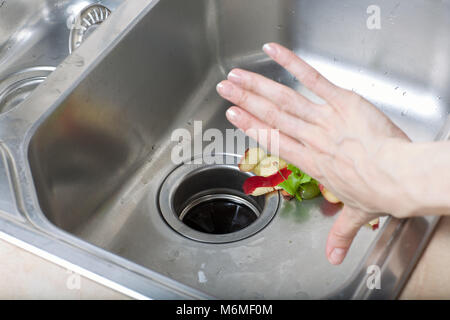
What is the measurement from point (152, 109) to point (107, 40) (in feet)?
0.51

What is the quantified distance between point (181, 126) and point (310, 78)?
17.3 inches

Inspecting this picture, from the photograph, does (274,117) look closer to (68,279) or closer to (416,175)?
(416,175)

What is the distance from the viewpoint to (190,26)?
1053 millimetres

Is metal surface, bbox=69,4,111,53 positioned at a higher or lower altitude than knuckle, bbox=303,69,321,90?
higher

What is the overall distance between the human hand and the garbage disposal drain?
31 cm

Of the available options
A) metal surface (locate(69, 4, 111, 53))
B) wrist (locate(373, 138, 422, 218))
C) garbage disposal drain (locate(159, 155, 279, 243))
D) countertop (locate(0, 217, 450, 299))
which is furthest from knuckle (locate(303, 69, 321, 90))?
metal surface (locate(69, 4, 111, 53))

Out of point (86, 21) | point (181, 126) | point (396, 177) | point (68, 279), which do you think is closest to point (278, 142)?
point (396, 177)

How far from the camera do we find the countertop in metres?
0.60

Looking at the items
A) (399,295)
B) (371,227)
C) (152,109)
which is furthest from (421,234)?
(152,109)

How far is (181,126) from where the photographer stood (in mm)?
1054

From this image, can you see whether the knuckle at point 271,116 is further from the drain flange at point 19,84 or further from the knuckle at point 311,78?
the drain flange at point 19,84

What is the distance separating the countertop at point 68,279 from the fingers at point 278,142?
159 millimetres

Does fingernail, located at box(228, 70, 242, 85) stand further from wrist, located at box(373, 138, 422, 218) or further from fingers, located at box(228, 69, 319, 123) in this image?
wrist, located at box(373, 138, 422, 218)

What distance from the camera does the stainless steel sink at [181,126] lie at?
0.65 m
